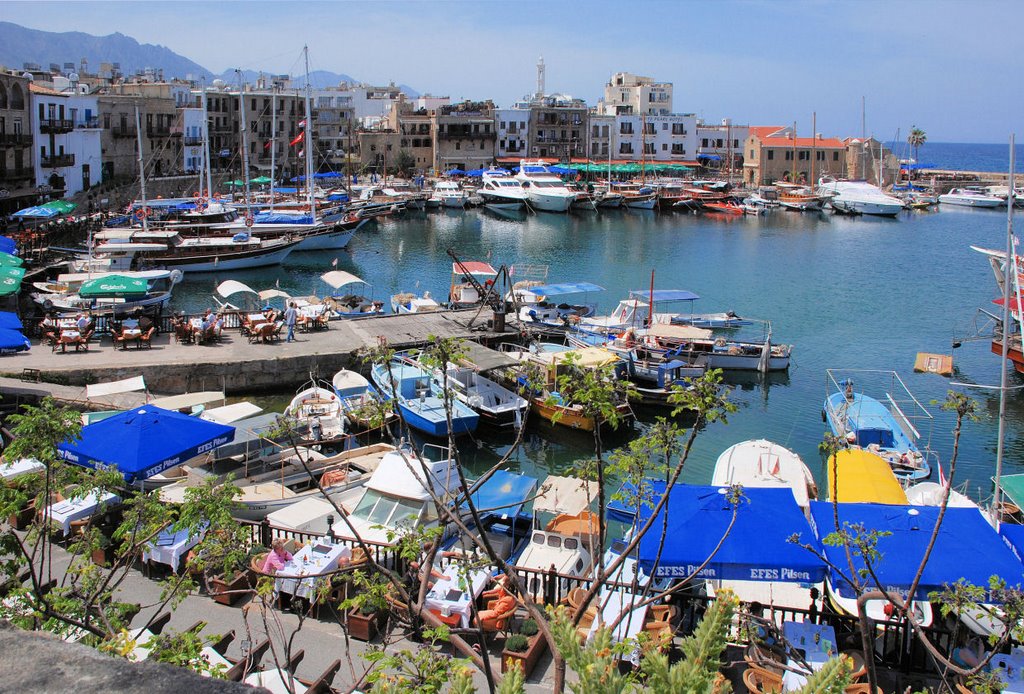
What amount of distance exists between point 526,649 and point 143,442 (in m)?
8.95

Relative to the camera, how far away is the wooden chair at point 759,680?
38.1 ft

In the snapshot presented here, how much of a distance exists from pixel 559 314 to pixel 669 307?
1185 centimetres

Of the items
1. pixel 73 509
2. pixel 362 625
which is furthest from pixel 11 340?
pixel 362 625

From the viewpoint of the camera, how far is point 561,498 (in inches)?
789

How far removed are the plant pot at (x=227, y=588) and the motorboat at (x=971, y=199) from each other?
4546 inches

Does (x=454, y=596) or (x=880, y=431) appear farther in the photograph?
(x=880, y=431)

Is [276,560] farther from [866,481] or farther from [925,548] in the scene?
[866,481]

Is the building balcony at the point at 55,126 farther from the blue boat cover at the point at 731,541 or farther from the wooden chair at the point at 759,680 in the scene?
the wooden chair at the point at 759,680

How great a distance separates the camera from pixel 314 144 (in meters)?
111

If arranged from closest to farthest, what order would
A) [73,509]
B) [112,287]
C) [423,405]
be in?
[73,509], [423,405], [112,287]

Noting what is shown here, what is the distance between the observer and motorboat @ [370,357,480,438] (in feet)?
86.4

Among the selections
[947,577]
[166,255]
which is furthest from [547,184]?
[947,577]

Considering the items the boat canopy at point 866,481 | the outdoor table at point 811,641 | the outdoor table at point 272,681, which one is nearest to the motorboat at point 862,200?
the boat canopy at point 866,481

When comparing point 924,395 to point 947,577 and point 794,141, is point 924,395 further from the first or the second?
point 794,141
